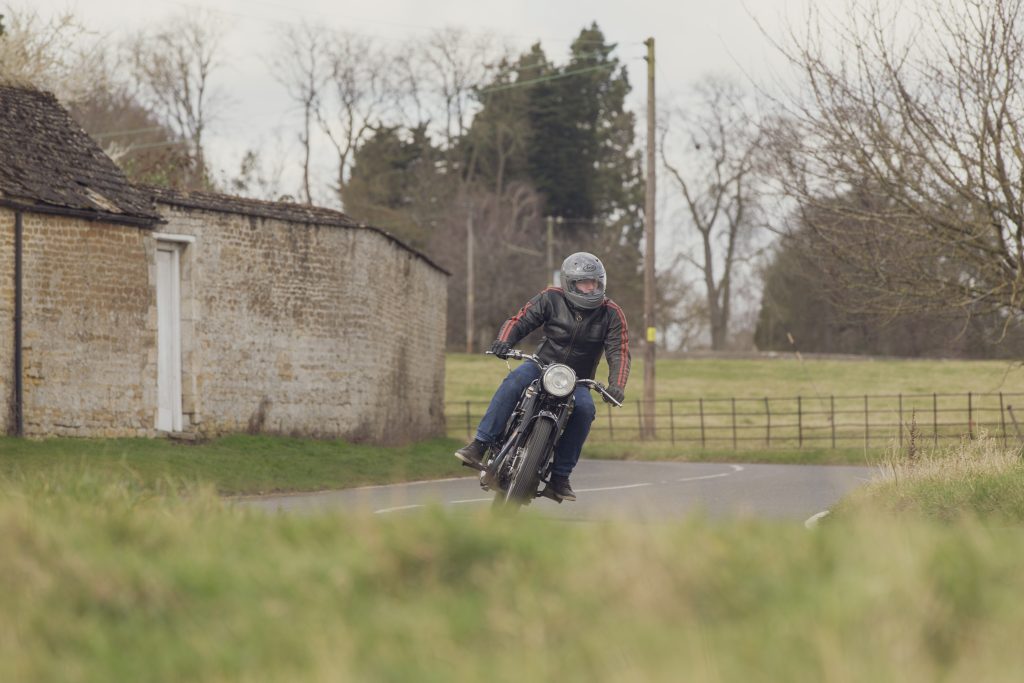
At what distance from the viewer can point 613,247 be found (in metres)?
77.5

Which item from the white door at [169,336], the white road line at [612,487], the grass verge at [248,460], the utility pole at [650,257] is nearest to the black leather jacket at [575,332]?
the white road line at [612,487]

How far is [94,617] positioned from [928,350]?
74562 mm

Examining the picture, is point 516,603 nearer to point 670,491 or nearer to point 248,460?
point 670,491

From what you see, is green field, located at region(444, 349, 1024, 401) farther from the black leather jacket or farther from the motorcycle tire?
the motorcycle tire

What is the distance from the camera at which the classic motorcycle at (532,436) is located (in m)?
10.0

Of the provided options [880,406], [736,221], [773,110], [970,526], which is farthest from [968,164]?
[736,221]

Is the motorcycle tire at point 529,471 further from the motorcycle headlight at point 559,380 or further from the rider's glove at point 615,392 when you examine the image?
the rider's glove at point 615,392

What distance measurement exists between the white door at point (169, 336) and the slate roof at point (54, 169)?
97 centimetres

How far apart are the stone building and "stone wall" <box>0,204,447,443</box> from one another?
0.03 meters

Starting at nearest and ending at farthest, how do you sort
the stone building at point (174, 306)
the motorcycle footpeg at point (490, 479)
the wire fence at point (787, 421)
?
the motorcycle footpeg at point (490, 479), the stone building at point (174, 306), the wire fence at point (787, 421)

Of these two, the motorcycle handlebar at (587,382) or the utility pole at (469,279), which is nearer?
the motorcycle handlebar at (587,382)

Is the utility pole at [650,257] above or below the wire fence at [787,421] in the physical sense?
above

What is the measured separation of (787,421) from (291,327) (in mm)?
25845

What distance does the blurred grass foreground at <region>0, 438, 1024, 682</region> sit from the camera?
11.9 feet
